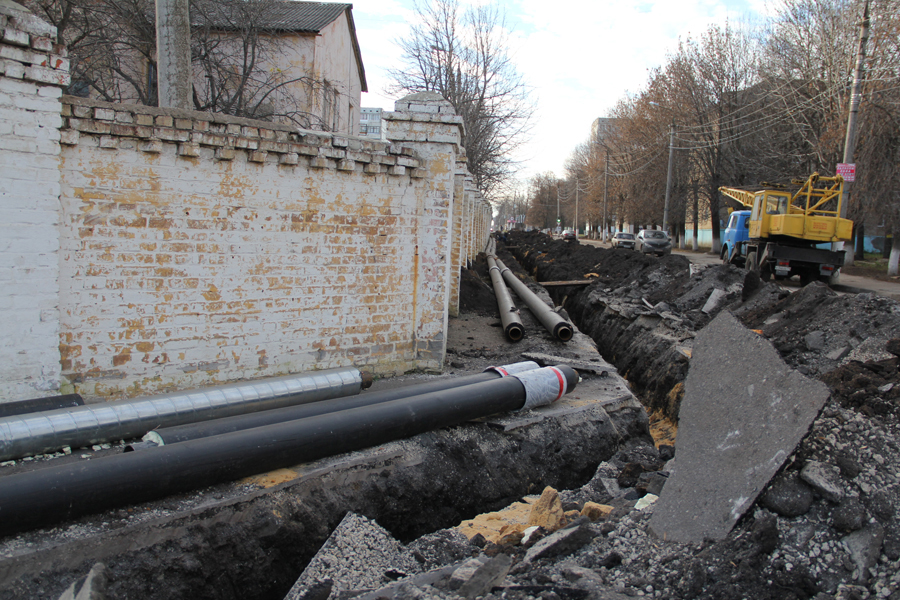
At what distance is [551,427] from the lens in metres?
5.61

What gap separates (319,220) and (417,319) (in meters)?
1.68

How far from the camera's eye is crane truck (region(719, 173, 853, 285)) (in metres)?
14.8

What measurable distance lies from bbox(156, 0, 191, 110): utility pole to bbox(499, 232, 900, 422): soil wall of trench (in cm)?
815

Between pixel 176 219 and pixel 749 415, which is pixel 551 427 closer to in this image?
pixel 749 415

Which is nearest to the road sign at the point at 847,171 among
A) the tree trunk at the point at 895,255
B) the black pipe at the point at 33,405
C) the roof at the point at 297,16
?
the tree trunk at the point at 895,255

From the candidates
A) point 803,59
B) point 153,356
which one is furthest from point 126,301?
point 803,59

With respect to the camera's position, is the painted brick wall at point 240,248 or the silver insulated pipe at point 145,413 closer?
the silver insulated pipe at point 145,413

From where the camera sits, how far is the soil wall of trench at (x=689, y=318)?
6.81m

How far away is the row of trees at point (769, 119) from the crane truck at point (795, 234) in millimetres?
2545

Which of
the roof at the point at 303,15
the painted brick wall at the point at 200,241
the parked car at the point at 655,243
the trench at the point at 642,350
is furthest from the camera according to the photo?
the parked car at the point at 655,243

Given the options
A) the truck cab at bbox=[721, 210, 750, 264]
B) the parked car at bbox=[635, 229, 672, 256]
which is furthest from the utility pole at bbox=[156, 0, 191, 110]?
the parked car at bbox=[635, 229, 672, 256]

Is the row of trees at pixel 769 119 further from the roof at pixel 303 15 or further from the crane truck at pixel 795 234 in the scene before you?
the roof at pixel 303 15

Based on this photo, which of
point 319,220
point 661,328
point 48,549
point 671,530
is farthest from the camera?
point 661,328

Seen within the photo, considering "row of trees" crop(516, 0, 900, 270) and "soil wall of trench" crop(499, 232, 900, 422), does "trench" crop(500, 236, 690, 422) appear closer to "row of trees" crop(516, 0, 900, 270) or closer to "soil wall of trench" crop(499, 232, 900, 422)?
"soil wall of trench" crop(499, 232, 900, 422)
